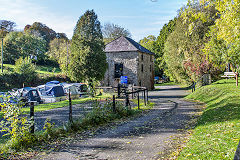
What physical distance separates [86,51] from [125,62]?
11.7 m

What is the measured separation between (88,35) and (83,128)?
17.0 meters

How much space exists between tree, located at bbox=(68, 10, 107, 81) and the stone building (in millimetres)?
10187

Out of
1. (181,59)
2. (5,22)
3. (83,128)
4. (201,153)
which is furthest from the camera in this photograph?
(5,22)

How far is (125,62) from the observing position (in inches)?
1356

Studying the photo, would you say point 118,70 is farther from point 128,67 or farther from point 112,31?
point 112,31

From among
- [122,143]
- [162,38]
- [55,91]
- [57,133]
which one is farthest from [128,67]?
[122,143]

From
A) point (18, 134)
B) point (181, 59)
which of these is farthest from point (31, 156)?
point (181, 59)

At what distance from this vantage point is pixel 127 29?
61.7m

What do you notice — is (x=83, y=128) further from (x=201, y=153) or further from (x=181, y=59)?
(x=181, y=59)

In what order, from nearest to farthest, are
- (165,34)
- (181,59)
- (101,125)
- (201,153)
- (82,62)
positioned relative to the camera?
(201,153)
(101,125)
(82,62)
(181,59)
(165,34)

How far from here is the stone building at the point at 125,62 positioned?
3391 centimetres

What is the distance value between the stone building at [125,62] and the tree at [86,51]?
1019 centimetres

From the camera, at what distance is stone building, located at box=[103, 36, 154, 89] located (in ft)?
111

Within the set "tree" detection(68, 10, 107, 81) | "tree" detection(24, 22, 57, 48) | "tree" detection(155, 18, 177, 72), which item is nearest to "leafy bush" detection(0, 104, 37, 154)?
"tree" detection(68, 10, 107, 81)
